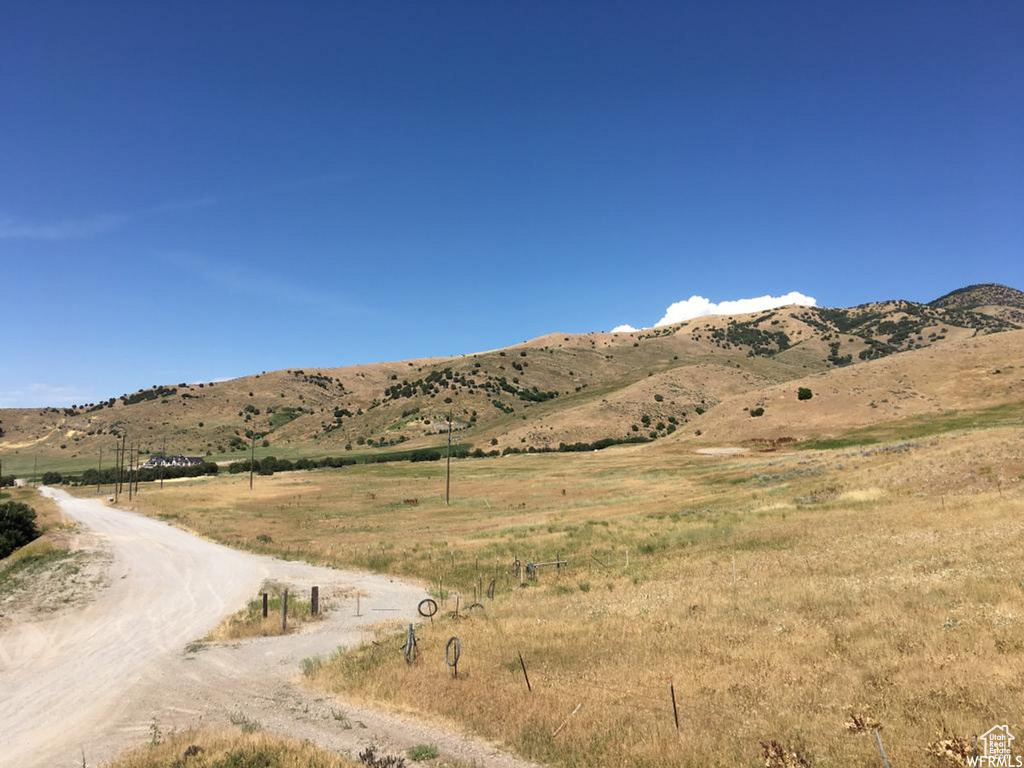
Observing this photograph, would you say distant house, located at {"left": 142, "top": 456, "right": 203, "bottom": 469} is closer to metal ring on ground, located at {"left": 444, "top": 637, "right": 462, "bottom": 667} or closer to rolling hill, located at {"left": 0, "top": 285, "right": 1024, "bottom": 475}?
rolling hill, located at {"left": 0, "top": 285, "right": 1024, "bottom": 475}

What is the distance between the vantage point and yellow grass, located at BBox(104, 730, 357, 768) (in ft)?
37.4

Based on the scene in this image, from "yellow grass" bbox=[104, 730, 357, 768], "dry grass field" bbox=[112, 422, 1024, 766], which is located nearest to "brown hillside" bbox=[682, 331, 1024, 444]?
"dry grass field" bbox=[112, 422, 1024, 766]

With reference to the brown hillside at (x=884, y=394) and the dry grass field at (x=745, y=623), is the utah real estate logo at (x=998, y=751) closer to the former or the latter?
the dry grass field at (x=745, y=623)

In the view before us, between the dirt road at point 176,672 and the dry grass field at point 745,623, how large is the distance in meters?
1.58

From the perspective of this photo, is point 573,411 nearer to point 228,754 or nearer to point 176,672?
point 176,672

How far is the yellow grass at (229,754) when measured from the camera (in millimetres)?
11398

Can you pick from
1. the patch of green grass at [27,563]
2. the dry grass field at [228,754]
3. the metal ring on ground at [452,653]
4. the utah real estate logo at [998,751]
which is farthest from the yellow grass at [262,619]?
the utah real estate logo at [998,751]

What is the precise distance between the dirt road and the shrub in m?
20.6

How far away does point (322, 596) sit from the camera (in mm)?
31438

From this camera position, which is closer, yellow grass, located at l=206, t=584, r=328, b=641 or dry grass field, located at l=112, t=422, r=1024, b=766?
dry grass field, located at l=112, t=422, r=1024, b=766

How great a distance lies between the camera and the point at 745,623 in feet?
55.7

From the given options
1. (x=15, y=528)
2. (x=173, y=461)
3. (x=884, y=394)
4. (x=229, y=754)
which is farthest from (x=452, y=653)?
(x=173, y=461)

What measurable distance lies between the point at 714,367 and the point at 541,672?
6824 inches

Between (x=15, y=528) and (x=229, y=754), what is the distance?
2236 inches
